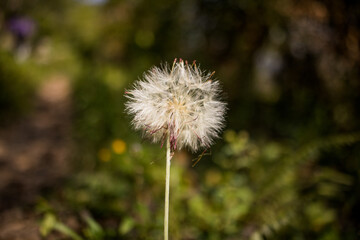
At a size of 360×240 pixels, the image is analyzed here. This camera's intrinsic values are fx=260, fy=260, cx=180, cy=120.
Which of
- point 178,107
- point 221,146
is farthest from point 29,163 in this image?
point 178,107

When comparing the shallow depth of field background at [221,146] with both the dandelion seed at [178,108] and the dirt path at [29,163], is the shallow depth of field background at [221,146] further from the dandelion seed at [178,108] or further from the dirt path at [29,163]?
the dandelion seed at [178,108]

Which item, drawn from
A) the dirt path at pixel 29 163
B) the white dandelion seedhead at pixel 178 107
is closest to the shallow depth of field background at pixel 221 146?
the dirt path at pixel 29 163

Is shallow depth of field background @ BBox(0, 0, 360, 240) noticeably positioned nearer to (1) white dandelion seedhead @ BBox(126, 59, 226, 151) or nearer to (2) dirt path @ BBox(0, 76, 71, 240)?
(2) dirt path @ BBox(0, 76, 71, 240)

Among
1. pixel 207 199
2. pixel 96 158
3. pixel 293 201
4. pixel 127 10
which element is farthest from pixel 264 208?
pixel 127 10

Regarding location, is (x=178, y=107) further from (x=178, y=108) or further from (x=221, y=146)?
(x=221, y=146)

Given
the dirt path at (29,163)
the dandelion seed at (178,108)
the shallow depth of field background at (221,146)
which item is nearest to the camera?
the dandelion seed at (178,108)
